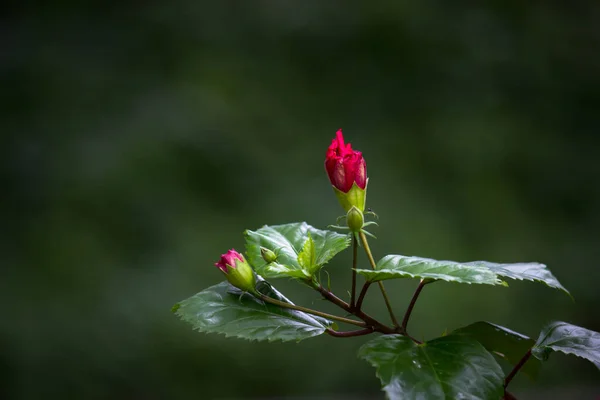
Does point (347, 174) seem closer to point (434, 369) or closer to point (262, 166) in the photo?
point (434, 369)

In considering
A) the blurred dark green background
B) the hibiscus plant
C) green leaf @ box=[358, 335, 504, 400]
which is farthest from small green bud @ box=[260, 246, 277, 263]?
the blurred dark green background

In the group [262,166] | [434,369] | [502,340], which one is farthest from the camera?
[262,166]

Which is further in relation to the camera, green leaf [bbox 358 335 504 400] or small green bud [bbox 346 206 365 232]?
small green bud [bbox 346 206 365 232]

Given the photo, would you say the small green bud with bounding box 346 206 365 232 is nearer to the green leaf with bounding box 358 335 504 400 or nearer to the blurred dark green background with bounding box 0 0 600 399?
the green leaf with bounding box 358 335 504 400

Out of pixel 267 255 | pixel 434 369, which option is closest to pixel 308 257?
pixel 267 255

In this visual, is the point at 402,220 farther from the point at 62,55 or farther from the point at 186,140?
the point at 62,55

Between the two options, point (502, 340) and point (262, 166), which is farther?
point (262, 166)
